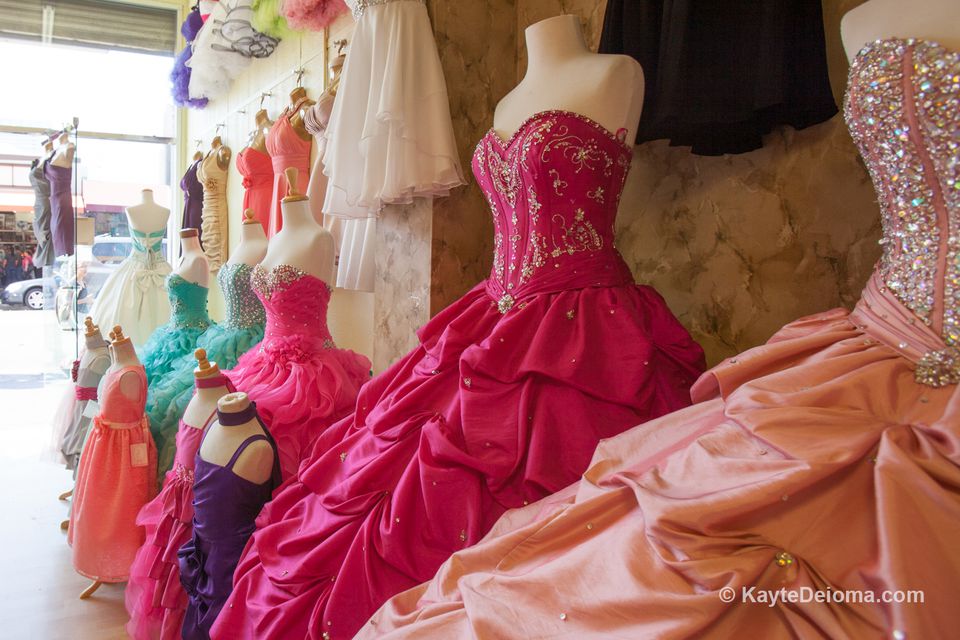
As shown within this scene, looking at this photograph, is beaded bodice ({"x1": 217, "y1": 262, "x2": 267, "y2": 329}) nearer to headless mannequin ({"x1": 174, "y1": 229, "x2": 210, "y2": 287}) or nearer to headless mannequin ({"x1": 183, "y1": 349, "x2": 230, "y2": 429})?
headless mannequin ({"x1": 174, "y1": 229, "x2": 210, "y2": 287})

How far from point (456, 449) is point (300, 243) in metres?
1.25

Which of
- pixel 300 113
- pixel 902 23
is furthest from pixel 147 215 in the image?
pixel 902 23

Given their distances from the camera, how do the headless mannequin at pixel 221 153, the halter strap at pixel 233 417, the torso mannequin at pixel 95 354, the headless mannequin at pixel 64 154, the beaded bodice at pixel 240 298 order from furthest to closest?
the headless mannequin at pixel 221 153, the headless mannequin at pixel 64 154, the torso mannequin at pixel 95 354, the beaded bodice at pixel 240 298, the halter strap at pixel 233 417

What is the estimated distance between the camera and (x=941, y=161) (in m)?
0.91

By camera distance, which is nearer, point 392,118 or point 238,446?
point 238,446

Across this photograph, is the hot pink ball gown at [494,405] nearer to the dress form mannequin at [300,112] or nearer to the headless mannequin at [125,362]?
the headless mannequin at [125,362]

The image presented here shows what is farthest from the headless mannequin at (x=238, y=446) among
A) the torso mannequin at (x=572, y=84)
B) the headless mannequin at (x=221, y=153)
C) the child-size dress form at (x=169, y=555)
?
the headless mannequin at (x=221, y=153)

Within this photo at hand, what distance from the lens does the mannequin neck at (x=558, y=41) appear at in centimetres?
161

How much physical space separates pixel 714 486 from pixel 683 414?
25cm

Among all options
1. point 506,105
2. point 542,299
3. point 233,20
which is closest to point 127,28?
point 233,20

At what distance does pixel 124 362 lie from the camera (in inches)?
95.9

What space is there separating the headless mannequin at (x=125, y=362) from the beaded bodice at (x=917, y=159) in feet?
7.60

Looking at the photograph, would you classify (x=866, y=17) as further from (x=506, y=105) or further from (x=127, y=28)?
(x=127, y=28)

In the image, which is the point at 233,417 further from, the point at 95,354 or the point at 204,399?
the point at 95,354
